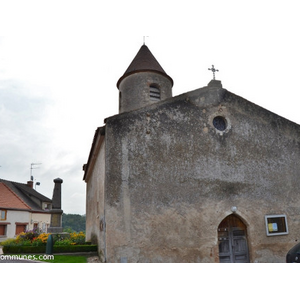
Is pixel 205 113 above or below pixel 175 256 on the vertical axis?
above

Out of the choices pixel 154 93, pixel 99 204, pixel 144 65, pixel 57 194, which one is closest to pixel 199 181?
pixel 99 204

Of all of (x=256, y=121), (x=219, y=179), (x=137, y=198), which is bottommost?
(x=137, y=198)

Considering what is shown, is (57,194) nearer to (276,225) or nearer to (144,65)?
(144,65)

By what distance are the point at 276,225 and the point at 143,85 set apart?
11367mm

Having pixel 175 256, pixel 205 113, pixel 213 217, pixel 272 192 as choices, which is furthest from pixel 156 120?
pixel 272 192

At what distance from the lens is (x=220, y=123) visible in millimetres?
13648

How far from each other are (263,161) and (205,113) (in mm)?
3878

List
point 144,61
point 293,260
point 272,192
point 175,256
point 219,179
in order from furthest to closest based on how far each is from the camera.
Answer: point 144,61
point 272,192
point 219,179
point 175,256
point 293,260

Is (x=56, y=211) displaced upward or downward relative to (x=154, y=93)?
downward

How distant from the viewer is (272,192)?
13492 millimetres

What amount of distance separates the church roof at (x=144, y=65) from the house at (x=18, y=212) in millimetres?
17867

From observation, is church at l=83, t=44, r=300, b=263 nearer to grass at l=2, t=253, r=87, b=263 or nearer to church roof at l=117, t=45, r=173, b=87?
grass at l=2, t=253, r=87, b=263

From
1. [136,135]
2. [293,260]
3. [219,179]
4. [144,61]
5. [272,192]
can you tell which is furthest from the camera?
[144,61]

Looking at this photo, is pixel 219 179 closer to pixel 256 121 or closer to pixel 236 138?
pixel 236 138
